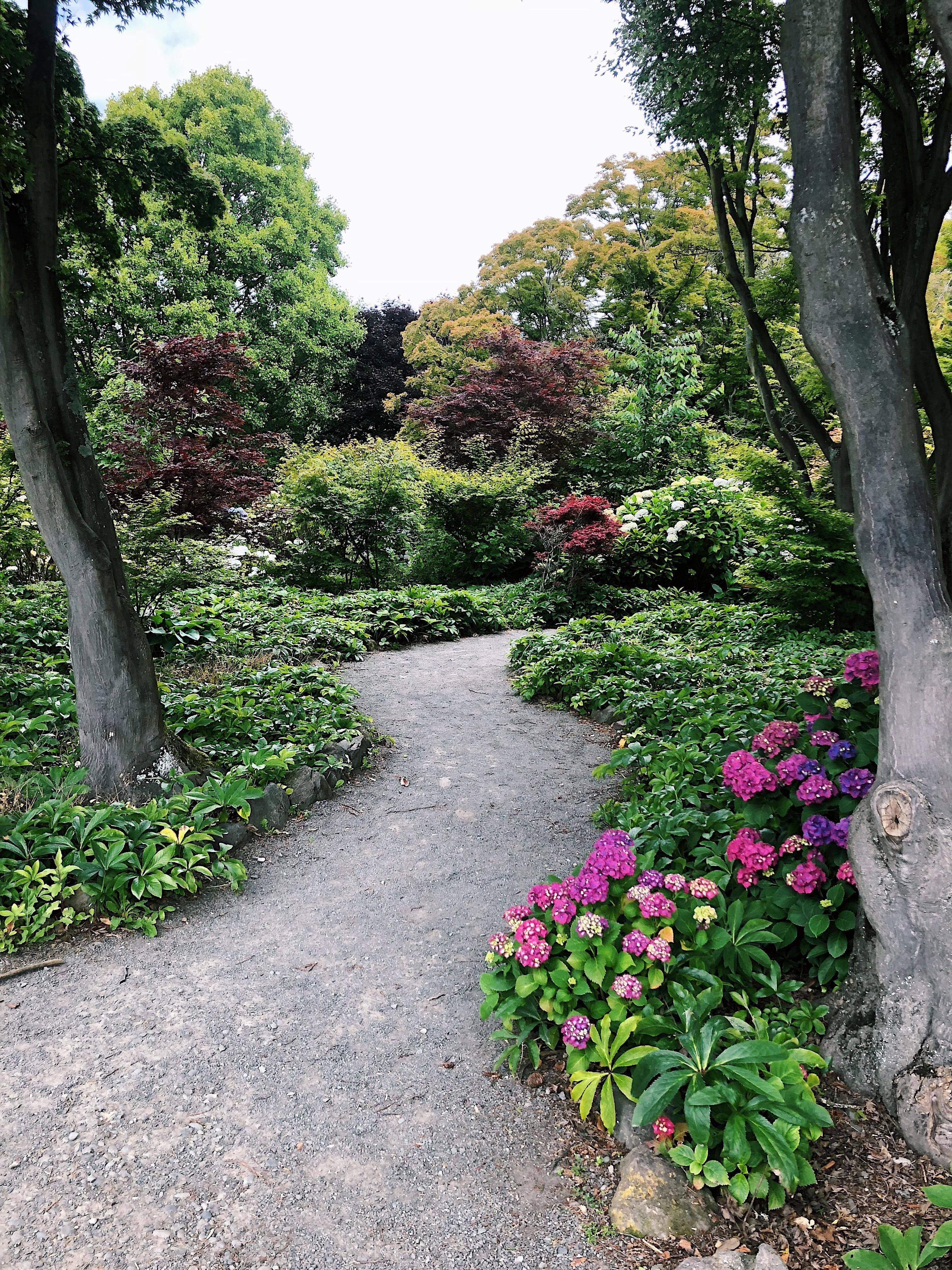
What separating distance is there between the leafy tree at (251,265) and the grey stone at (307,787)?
46.2 ft

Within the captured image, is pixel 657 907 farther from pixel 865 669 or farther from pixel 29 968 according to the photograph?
pixel 29 968

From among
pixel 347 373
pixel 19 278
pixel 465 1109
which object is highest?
pixel 347 373

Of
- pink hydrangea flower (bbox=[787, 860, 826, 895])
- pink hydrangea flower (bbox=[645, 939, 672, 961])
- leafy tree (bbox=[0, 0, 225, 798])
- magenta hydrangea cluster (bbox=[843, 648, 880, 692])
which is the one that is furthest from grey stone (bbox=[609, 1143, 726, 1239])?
leafy tree (bbox=[0, 0, 225, 798])

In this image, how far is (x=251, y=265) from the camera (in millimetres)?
17859

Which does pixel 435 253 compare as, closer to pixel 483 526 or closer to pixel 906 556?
pixel 483 526

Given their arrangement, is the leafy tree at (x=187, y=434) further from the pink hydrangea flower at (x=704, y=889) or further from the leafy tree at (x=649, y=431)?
the pink hydrangea flower at (x=704, y=889)

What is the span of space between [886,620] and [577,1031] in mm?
1371

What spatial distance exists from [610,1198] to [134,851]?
2259 mm

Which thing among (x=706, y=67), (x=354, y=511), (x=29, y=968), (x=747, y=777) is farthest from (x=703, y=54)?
(x=354, y=511)

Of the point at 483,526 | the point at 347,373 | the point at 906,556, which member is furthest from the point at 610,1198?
the point at 347,373

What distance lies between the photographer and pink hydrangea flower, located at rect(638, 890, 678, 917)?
194 centimetres

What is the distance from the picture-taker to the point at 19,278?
314 centimetres

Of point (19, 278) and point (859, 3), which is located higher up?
point (859, 3)

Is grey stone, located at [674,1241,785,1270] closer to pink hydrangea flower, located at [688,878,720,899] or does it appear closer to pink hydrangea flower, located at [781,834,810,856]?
pink hydrangea flower, located at [688,878,720,899]
